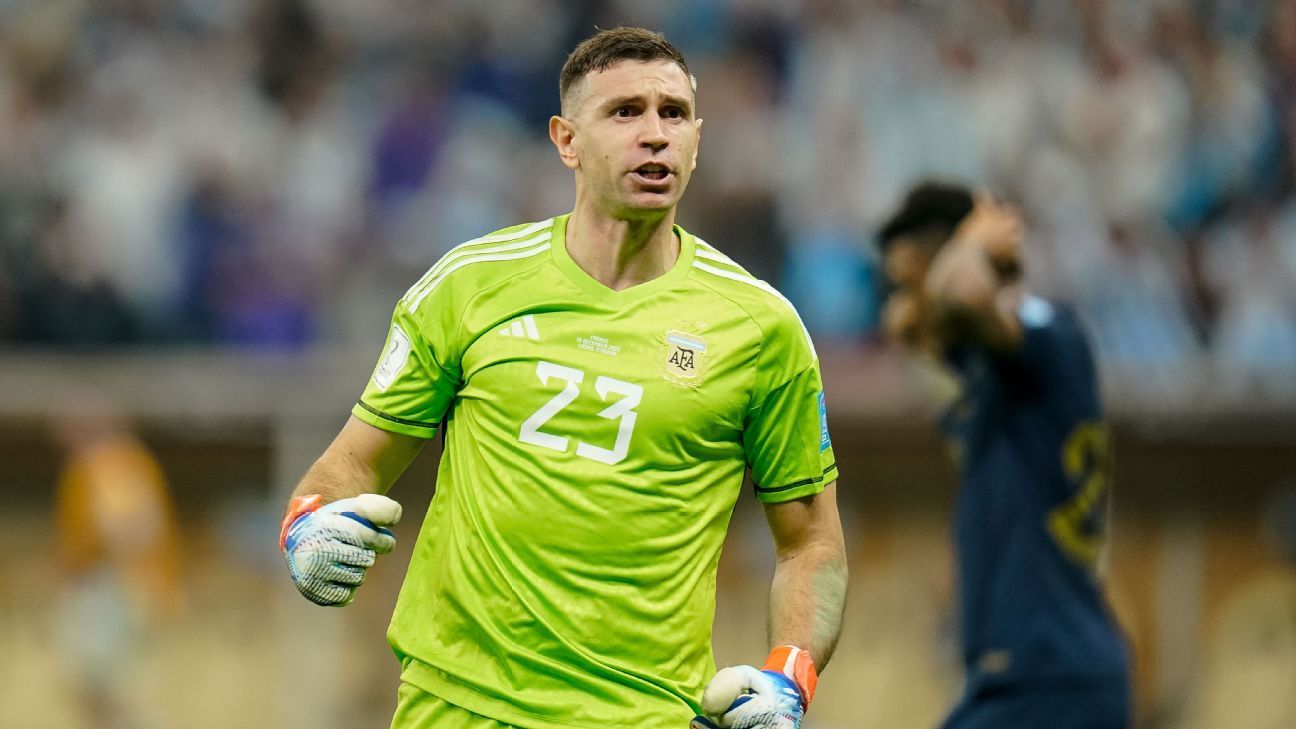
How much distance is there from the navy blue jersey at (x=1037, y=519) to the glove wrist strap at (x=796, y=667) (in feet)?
7.89

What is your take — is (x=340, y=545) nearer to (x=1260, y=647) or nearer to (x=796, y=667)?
(x=796, y=667)

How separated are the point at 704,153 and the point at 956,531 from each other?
6.75 metres

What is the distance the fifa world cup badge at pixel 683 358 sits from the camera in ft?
16.3

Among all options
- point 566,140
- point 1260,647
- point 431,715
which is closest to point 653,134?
point 566,140

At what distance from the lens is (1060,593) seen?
23.4ft

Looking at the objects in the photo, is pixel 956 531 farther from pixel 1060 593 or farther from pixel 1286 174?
pixel 1286 174

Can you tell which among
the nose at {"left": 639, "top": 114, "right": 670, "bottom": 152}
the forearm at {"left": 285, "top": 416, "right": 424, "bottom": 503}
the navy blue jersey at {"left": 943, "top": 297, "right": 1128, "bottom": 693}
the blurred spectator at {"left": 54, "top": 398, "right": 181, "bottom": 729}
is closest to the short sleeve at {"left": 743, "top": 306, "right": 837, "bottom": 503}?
the nose at {"left": 639, "top": 114, "right": 670, "bottom": 152}

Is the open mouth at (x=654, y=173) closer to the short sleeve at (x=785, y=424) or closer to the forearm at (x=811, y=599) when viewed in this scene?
the short sleeve at (x=785, y=424)

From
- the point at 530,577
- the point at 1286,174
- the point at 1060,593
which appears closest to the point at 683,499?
the point at 530,577

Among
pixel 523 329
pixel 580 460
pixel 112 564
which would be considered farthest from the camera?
pixel 112 564

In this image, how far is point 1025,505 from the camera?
7180mm

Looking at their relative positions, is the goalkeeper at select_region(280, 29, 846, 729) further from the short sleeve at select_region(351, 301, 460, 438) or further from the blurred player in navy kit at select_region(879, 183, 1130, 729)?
the blurred player in navy kit at select_region(879, 183, 1130, 729)

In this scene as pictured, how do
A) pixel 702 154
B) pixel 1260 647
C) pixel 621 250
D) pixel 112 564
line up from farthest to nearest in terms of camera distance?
pixel 112 564 < pixel 702 154 < pixel 1260 647 < pixel 621 250

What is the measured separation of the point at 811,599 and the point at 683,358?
27.5 inches
